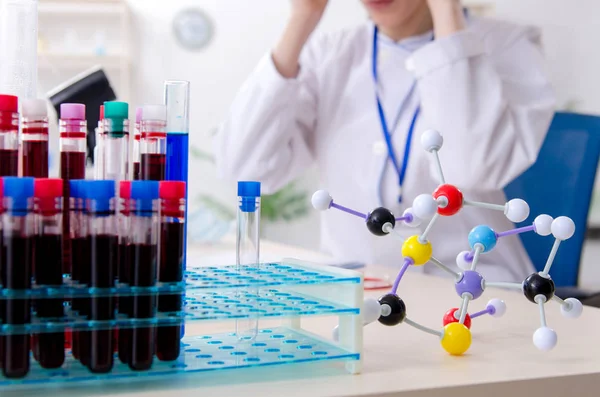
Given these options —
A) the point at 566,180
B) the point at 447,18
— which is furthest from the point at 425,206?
the point at 566,180

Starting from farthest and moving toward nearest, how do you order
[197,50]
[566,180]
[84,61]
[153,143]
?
1. [197,50]
2. [84,61]
3. [566,180]
4. [153,143]

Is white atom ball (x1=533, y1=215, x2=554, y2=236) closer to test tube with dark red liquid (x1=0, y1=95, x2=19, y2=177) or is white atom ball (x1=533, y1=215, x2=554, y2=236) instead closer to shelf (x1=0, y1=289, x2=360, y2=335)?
shelf (x1=0, y1=289, x2=360, y2=335)

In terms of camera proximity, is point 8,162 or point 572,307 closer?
point 8,162

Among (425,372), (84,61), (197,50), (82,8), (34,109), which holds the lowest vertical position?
(425,372)

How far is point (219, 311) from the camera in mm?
562

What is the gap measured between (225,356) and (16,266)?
0.19 meters

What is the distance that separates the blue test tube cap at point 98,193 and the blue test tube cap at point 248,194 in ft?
0.68

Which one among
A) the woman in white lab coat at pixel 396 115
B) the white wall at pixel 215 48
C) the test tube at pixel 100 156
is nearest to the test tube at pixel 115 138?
the test tube at pixel 100 156

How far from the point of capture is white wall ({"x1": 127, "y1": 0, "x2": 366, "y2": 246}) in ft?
14.4

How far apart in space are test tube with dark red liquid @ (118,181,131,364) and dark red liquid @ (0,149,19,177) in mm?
86

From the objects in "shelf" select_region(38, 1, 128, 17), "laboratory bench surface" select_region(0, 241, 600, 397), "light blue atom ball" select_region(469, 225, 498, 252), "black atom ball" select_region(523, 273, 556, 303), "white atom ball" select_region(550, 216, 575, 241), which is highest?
"shelf" select_region(38, 1, 128, 17)

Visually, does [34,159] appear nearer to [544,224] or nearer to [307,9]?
[544,224]

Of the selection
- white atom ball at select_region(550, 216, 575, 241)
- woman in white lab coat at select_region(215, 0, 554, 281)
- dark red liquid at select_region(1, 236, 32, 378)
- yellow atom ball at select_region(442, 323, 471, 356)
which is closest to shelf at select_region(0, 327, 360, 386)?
dark red liquid at select_region(1, 236, 32, 378)

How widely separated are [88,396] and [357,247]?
1138 mm
